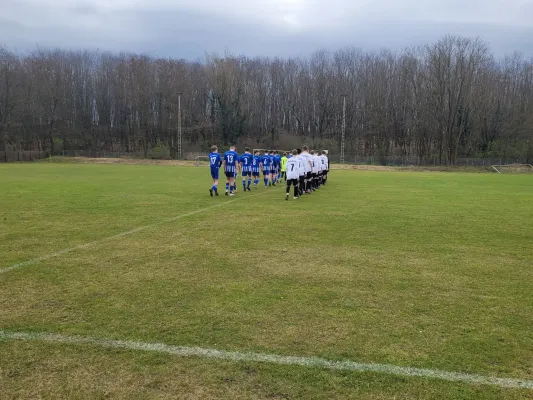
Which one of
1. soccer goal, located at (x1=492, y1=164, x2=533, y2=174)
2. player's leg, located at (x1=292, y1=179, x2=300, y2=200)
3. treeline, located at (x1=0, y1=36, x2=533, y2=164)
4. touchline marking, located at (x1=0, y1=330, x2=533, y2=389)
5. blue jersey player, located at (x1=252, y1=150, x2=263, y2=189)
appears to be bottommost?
soccer goal, located at (x1=492, y1=164, x2=533, y2=174)

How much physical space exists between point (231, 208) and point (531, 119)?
75694 mm

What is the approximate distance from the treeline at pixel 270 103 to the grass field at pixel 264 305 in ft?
225

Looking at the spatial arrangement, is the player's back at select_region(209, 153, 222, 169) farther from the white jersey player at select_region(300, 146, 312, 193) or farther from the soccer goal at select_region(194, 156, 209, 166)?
the soccer goal at select_region(194, 156, 209, 166)

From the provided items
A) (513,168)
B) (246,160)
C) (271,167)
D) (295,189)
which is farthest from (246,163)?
(513,168)

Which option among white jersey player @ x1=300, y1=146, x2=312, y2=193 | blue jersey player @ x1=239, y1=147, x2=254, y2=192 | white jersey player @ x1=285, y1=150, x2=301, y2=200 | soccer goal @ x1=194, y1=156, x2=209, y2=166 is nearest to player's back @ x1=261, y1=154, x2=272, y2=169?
blue jersey player @ x1=239, y1=147, x2=254, y2=192

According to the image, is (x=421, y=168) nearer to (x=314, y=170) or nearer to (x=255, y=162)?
(x=255, y=162)

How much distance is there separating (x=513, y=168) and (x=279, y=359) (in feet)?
210

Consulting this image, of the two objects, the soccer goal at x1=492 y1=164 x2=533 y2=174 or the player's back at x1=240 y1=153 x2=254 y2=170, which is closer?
the player's back at x1=240 y1=153 x2=254 y2=170

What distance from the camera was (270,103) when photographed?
96.8m

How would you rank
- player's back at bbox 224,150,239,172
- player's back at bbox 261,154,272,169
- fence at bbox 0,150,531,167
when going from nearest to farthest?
player's back at bbox 224,150,239,172, player's back at bbox 261,154,272,169, fence at bbox 0,150,531,167

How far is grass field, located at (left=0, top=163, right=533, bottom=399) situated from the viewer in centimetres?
361

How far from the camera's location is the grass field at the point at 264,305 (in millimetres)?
3613

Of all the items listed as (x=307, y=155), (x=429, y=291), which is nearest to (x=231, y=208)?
(x=307, y=155)

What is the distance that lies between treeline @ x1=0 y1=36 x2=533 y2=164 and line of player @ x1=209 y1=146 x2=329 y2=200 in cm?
5573
